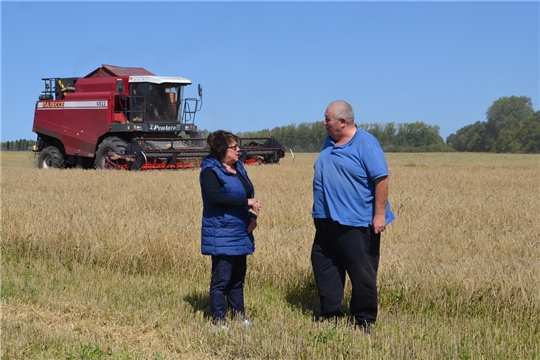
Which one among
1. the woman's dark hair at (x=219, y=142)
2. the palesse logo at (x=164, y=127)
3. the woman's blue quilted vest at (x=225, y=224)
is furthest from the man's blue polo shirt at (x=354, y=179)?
the palesse logo at (x=164, y=127)

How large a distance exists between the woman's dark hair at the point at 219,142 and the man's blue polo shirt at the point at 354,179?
848mm

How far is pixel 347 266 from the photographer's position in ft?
19.4

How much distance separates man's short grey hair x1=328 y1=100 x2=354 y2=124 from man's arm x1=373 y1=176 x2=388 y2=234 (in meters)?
0.54

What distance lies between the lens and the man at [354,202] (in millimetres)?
5777

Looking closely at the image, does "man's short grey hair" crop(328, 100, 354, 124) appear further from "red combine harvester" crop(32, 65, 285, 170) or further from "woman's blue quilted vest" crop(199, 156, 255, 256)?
"red combine harvester" crop(32, 65, 285, 170)

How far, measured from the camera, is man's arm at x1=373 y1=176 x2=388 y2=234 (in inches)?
225

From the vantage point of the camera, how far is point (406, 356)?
16.5 feet

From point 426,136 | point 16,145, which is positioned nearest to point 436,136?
point 426,136

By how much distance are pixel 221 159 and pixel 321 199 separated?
2.91 feet

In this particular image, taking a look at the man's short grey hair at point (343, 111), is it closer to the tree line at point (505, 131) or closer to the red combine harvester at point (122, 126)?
the red combine harvester at point (122, 126)

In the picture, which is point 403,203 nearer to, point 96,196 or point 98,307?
point 96,196

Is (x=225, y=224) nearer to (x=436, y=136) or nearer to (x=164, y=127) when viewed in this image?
(x=164, y=127)

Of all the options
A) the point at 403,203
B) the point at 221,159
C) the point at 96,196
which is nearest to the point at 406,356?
the point at 221,159

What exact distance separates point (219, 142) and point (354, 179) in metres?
1.14
